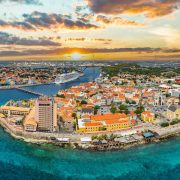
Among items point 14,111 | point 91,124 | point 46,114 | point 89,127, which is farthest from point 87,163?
point 14,111

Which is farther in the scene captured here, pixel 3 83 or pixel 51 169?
pixel 3 83

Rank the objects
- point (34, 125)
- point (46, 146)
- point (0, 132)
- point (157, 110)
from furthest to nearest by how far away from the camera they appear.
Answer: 1. point (157, 110)
2. point (0, 132)
3. point (34, 125)
4. point (46, 146)

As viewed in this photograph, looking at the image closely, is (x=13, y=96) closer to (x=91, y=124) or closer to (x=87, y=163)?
(x=91, y=124)

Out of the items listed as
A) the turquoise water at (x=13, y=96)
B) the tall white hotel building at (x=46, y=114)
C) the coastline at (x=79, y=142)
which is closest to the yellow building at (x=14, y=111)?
the coastline at (x=79, y=142)

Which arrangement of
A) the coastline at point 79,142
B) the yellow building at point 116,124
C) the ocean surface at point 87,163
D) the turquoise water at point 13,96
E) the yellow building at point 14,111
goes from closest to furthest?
the ocean surface at point 87,163 → the coastline at point 79,142 → the yellow building at point 116,124 → the yellow building at point 14,111 → the turquoise water at point 13,96

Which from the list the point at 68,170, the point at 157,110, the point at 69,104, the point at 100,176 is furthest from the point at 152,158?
the point at 69,104

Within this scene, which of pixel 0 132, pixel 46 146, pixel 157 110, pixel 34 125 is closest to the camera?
pixel 46 146

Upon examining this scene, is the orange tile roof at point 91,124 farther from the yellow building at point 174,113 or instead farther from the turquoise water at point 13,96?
the turquoise water at point 13,96

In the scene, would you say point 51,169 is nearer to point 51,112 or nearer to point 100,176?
point 100,176

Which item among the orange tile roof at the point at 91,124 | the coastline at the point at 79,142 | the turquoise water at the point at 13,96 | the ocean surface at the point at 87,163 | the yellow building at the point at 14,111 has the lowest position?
the ocean surface at the point at 87,163
